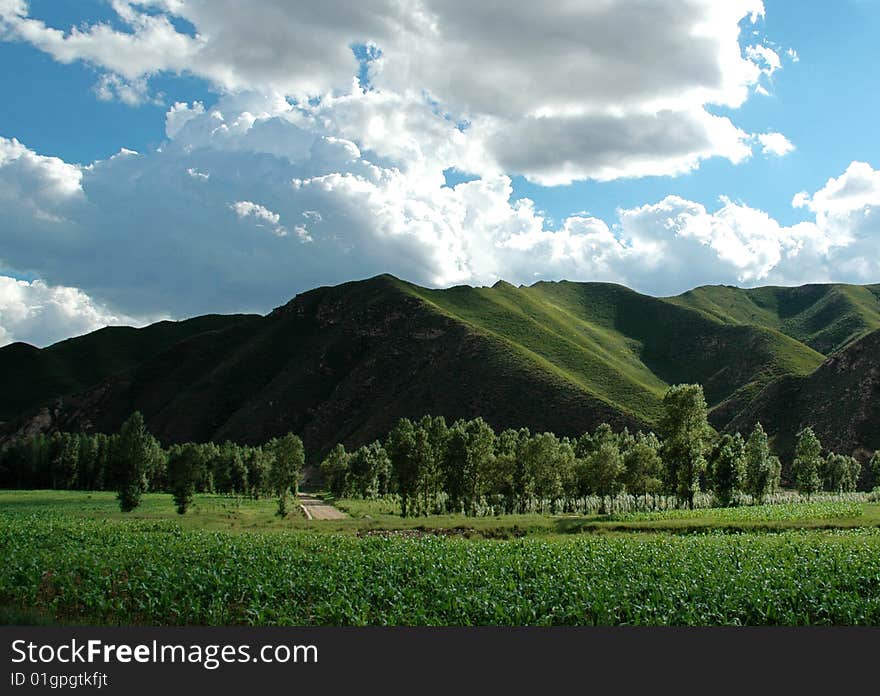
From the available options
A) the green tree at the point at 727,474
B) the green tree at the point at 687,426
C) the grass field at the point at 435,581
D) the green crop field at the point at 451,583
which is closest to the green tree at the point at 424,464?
the green tree at the point at 687,426

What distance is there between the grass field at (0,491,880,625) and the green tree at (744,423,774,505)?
56.4 m

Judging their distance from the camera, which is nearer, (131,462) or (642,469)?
(131,462)

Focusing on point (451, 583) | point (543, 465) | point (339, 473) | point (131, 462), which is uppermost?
point (131, 462)

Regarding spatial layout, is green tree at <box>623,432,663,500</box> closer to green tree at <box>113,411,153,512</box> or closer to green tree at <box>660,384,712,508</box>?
green tree at <box>660,384,712,508</box>

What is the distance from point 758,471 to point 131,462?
8043cm

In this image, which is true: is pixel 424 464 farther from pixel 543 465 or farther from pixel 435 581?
pixel 435 581

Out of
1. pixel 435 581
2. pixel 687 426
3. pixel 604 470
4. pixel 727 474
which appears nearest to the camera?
pixel 435 581

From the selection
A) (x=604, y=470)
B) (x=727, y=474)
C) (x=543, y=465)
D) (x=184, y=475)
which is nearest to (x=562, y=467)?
(x=543, y=465)

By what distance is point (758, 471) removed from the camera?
91.2 metres

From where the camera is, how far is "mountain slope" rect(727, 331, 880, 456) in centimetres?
14925

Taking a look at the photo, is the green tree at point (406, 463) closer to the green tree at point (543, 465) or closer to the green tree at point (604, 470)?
Result: the green tree at point (543, 465)

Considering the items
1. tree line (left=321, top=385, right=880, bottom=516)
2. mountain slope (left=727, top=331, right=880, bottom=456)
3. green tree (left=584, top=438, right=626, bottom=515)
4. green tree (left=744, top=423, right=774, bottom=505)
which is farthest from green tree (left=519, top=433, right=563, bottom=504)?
mountain slope (left=727, top=331, right=880, bottom=456)

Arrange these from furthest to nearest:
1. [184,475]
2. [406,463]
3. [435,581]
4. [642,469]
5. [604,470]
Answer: [642,469] → [604,470] → [406,463] → [184,475] → [435,581]

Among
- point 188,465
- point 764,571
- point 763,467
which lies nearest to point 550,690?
point 764,571
